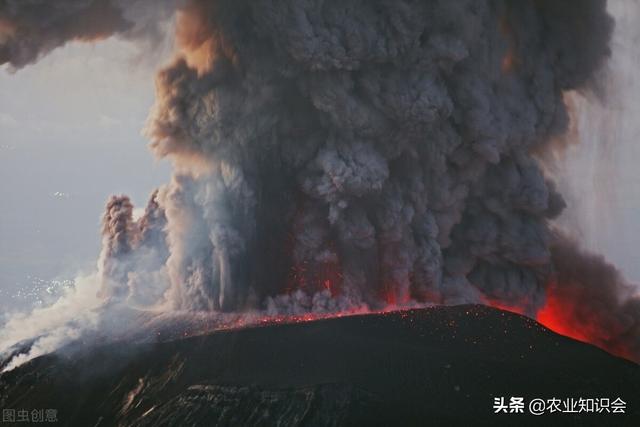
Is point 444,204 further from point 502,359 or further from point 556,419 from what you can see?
point 556,419

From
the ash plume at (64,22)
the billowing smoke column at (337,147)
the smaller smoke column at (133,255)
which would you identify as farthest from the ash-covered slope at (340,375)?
the ash plume at (64,22)

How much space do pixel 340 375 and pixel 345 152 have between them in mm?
7581

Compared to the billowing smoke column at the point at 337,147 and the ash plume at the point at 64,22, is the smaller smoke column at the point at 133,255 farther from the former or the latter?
the ash plume at the point at 64,22

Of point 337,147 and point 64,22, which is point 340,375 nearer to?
point 337,147

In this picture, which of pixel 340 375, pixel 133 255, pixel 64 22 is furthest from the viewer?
pixel 133 255

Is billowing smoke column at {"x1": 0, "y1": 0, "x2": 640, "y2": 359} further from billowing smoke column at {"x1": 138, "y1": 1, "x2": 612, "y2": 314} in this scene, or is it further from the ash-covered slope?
the ash-covered slope

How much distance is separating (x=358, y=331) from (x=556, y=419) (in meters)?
6.03

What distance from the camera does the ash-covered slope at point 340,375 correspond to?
1756 cm

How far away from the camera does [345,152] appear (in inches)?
899

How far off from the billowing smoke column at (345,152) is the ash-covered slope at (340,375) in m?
2.74

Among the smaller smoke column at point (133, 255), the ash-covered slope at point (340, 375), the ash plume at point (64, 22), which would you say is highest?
the ash plume at point (64, 22)

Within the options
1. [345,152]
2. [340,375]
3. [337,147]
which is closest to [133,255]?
[337,147]

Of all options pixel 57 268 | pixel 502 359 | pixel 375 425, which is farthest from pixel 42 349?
pixel 57 268

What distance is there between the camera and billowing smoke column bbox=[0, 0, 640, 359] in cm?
2205
